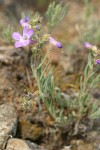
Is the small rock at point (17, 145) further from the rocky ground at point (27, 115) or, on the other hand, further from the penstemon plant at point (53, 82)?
the penstemon plant at point (53, 82)

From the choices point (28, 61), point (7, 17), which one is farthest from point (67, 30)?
point (28, 61)

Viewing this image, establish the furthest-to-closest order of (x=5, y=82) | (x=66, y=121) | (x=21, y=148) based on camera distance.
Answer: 1. (x=5, y=82)
2. (x=66, y=121)
3. (x=21, y=148)

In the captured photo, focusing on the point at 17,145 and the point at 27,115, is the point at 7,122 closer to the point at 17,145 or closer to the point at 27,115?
the point at 17,145

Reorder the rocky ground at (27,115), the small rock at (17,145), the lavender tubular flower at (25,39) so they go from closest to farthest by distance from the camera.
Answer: the lavender tubular flower at (25,39) < the small rock at (17,145) < the rocky ground at (27,115)

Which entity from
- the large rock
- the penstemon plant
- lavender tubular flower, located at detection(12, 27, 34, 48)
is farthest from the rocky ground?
lavender tubular flower, located at detection(12, 27, 34, 48)

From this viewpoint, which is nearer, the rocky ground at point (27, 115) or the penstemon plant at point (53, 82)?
the penstemon plant at point (53, 82)

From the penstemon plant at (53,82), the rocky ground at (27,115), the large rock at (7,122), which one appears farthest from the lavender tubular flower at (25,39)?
the large rock at (7,122)

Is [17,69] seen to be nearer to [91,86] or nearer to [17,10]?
[91,86]
